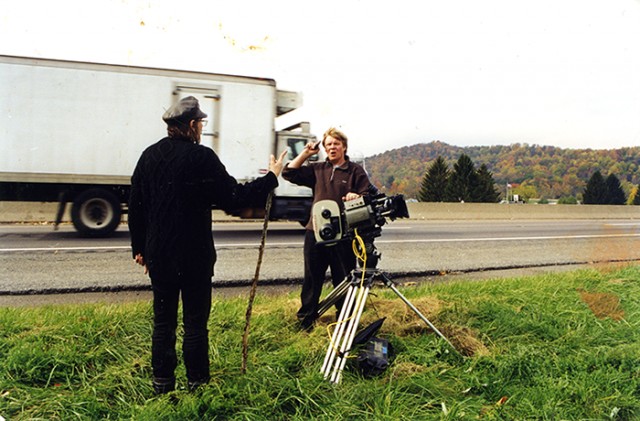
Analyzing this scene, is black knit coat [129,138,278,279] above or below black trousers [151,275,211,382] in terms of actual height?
above

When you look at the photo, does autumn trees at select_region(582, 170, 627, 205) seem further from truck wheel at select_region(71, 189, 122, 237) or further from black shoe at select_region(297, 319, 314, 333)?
truck wheel at select_region(71, 189, 122, 237)

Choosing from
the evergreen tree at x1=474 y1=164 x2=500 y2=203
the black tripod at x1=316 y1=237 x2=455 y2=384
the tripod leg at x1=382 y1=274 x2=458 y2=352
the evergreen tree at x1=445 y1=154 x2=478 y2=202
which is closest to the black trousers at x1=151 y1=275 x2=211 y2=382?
the black tripod at x1=316 y1=237 x2=455 y2=384

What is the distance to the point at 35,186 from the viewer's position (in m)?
2.92

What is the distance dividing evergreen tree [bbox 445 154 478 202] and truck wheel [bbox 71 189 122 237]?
92.4 inches

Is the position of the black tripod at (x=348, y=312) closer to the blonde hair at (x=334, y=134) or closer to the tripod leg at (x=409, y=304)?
the tripod leg at (x=409, y=304)

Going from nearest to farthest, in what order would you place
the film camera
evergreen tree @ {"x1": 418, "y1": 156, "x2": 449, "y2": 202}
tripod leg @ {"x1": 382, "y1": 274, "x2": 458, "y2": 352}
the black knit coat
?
1. the black knit coat
2. the film camera
3. tripod leg @ {"x1": 382, "y1": 274, "x2": 458, "y2": 352}
4. evergreen tree @ {"x1": 418, "y1": 156, "x2": 449, "y2": 202}

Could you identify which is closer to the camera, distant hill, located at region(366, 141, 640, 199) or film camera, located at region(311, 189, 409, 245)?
film camera, located at region(311, 189, 409, 245)

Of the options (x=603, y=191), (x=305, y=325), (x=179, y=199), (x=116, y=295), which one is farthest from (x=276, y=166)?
(x=603, y=191)

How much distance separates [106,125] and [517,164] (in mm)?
2815

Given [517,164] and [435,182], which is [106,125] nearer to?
[435,182]

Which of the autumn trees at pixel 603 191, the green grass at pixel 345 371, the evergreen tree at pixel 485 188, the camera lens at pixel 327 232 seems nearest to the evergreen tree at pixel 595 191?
the autumn trees at pixel 603 191

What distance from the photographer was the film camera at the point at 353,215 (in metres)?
2.71

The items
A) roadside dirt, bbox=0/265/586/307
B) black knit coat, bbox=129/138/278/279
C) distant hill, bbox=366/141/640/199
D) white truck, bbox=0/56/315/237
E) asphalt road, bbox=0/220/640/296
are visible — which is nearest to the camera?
black knit coat, bbox=129/138/278/279

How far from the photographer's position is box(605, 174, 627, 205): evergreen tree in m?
3.65
